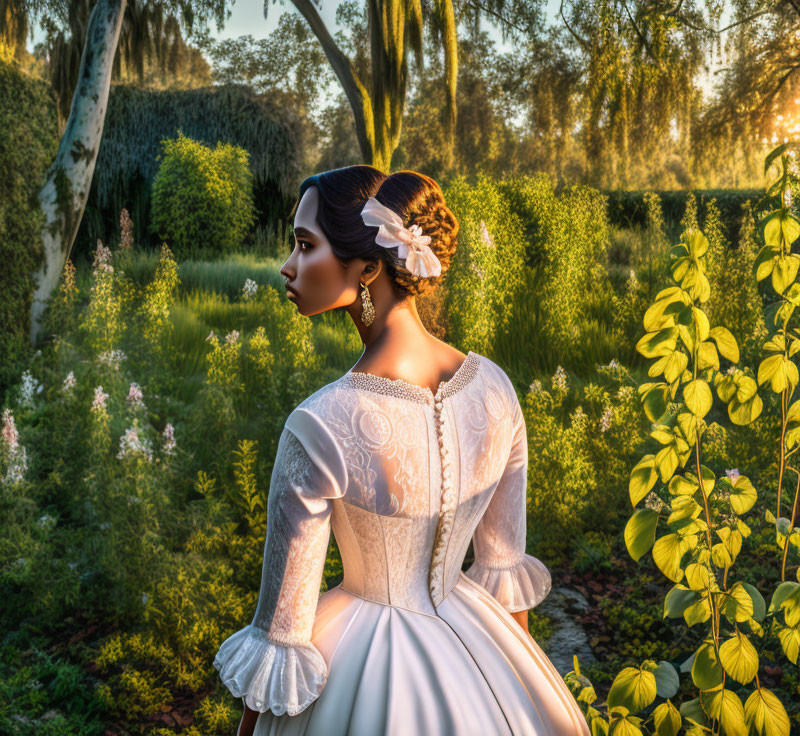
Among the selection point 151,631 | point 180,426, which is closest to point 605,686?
point 151,631

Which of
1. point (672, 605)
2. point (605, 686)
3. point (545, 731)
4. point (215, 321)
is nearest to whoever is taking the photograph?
point (545, 731)

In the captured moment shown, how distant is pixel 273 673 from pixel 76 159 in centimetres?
641

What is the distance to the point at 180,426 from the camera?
5.02 metres

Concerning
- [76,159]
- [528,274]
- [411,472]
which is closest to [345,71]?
[76,159]

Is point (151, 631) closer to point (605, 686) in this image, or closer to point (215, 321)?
point (605, 686)

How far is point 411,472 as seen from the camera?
1612 mm

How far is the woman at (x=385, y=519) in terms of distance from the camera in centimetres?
153

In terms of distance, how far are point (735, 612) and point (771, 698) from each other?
221mm

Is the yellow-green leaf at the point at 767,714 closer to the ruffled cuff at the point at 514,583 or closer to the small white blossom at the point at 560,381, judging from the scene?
the ruffled cuff at the point at 514,583

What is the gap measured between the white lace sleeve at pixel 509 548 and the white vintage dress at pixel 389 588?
0.32 ft

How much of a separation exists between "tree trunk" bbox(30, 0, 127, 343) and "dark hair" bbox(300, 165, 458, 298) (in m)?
5.54

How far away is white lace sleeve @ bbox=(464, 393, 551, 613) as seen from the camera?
6.23 feet

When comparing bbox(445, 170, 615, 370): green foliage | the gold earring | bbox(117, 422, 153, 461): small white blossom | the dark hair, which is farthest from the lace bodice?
bbox(445, 170, 615, 370): green foliage

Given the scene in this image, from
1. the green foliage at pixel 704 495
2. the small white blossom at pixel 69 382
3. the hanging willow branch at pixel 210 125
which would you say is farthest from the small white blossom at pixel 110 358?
the hanging willow branch at pixel 210 125
